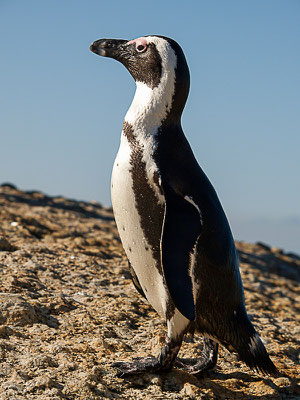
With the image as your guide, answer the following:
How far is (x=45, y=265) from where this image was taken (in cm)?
572

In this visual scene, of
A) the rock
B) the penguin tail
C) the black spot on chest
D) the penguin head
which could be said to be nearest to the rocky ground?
the rock

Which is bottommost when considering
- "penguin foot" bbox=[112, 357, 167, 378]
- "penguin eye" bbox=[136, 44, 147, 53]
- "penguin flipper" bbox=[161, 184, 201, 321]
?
"penguin foot" bbox=[112, 357, 167, 378]

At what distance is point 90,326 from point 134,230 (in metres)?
1.13

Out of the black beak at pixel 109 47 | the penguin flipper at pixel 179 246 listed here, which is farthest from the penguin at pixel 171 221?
the black beak at pixel 109 47

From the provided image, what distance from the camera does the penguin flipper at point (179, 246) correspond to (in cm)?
338

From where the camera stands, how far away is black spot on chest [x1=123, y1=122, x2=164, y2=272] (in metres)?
3.58

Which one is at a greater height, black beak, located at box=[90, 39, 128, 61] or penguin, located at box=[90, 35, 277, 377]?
black beak, located at box=[90, 39, 128, 61]

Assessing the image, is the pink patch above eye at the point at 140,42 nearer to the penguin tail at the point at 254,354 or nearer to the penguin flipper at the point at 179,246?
the penguin flipper at the point at 179,246

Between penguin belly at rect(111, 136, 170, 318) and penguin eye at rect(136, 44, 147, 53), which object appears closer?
penguin belly at rect(111, 136, 170, 318)

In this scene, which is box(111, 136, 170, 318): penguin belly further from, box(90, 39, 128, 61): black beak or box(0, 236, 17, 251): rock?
box(0, 236, 17, 251): rock

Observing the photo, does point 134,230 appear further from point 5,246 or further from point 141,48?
point 5,246

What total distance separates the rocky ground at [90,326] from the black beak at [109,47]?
2018 mm

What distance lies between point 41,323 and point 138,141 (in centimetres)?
165

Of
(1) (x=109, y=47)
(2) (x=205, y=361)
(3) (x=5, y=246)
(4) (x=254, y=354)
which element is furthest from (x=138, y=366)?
(3) (x=5, y=246)
